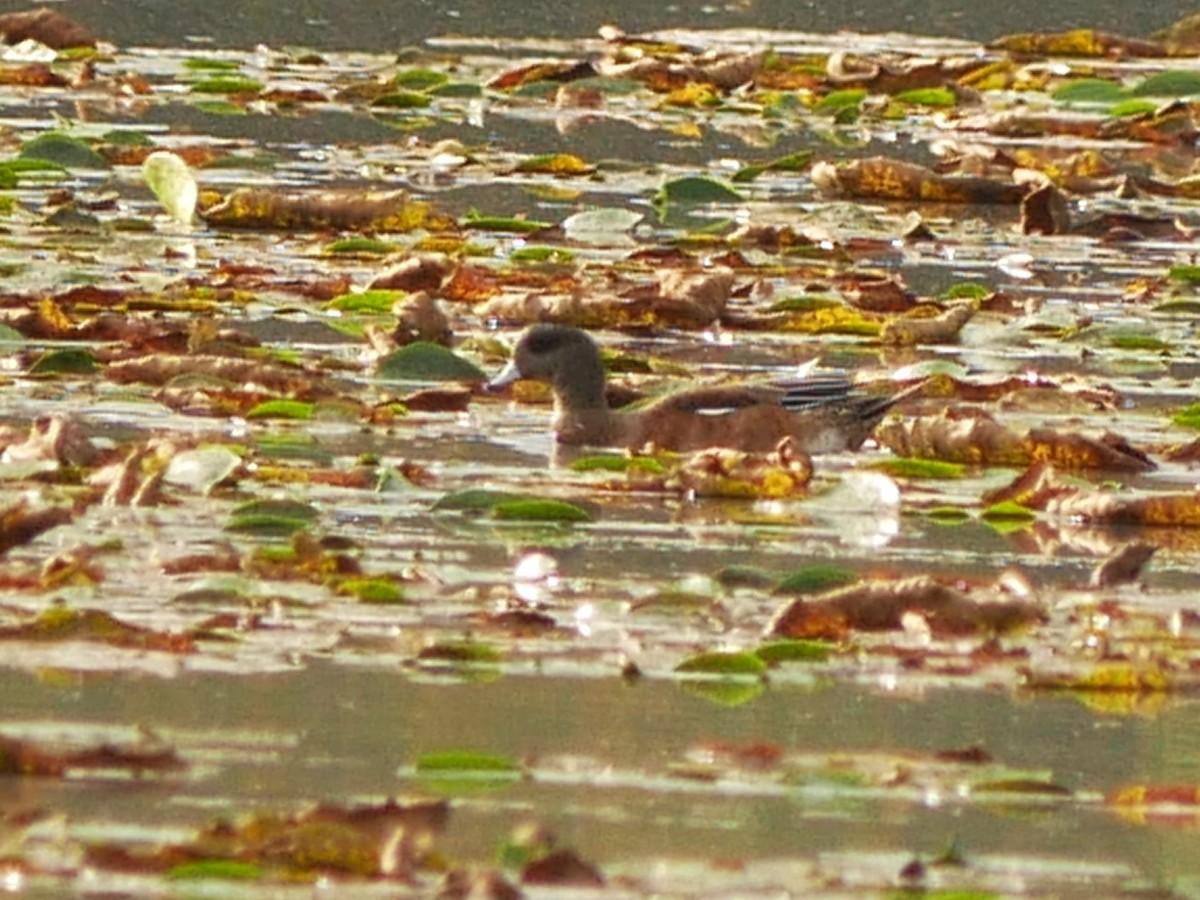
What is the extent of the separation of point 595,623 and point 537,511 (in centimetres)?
104

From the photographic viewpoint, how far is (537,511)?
7113 mm

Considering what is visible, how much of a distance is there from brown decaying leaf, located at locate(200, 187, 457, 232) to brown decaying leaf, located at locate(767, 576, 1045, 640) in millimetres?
5993

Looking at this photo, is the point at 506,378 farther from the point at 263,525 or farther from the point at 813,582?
the point at 813,582

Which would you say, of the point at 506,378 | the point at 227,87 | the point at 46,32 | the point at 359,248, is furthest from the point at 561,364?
the point at 46,32

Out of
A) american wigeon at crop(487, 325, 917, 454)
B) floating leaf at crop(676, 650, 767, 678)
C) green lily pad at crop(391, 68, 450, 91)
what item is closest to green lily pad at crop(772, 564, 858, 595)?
floating leaf at crop(676, 650, 767, 678)

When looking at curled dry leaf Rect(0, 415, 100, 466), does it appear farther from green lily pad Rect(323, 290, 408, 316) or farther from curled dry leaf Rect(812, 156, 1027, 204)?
curled dry leaf Rect(812, 156, 1027, 204)

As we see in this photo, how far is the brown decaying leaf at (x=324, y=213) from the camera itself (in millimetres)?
11859

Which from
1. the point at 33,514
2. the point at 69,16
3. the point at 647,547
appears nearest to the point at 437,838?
the point at 33,514

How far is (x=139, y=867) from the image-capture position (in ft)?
14.6

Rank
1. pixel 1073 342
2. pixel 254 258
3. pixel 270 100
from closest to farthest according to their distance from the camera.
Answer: pixel 1073 342 → pixel 254 258 → pixel 270 100

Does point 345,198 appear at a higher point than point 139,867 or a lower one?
higher

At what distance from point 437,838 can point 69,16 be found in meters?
16.7

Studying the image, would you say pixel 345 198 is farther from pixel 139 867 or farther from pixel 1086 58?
pixel 1086 58

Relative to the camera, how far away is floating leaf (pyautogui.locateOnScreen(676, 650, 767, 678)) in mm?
5758
